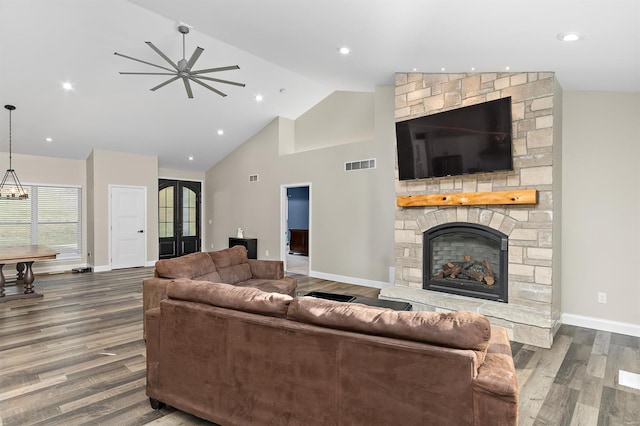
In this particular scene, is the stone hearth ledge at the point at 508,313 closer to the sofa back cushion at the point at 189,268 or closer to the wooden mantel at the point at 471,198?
the wooden mantel at the point at 471,198

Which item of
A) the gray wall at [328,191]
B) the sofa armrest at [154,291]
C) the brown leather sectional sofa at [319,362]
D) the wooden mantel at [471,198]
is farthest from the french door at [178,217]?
the brown leather sectional sofa at [319,362]

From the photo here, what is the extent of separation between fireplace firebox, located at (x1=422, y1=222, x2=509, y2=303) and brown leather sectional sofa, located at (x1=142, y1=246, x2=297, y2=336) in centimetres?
190

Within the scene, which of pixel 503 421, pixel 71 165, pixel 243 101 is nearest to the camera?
pixel 503 421

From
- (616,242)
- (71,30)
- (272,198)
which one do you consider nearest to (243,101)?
(272,198)

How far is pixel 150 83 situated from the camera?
568 centimetres

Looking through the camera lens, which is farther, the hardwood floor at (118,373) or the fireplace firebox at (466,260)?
the fireplace firebox at (466,260)

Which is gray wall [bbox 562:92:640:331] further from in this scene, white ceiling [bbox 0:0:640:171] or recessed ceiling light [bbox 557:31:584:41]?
recessed ceiling light [bbox 557:31:584:41]

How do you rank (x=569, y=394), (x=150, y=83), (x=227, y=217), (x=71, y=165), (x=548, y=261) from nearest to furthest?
(x=569, y=394) < (x=548, y=261) < (x=150, y=83) < (x=71, y=165) < (x=227, y=217)

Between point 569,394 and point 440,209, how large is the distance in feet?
7.88

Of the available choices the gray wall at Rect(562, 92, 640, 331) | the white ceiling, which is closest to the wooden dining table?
the white ceiling

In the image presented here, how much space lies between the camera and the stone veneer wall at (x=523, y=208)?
11.9ft

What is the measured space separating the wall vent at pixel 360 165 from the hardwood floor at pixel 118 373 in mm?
3622

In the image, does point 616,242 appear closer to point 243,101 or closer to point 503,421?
point 503,421

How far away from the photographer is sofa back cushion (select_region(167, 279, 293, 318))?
1.91 metres
